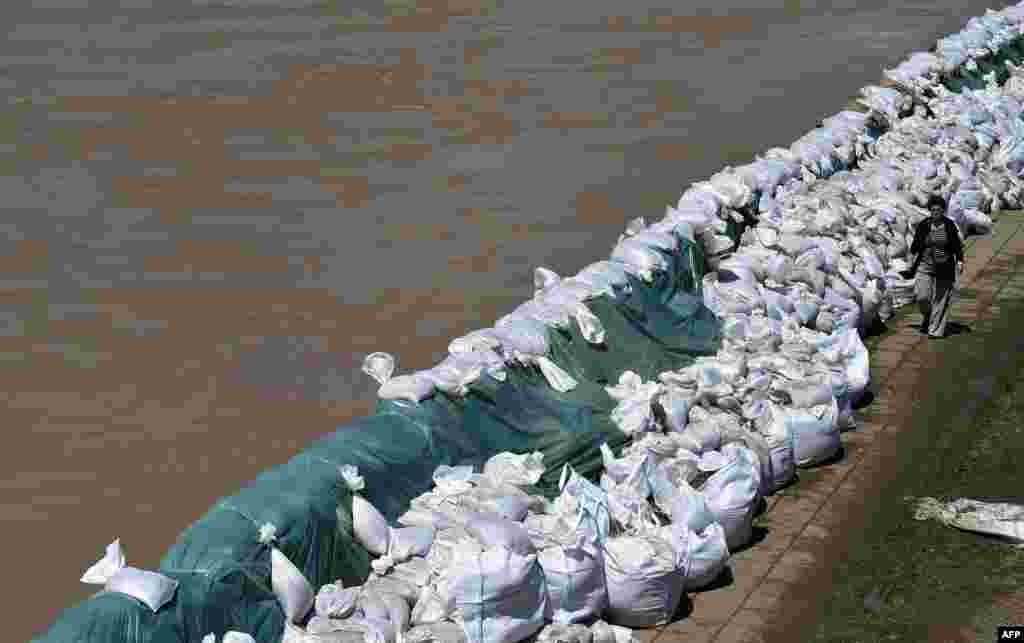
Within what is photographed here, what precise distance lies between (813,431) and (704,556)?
165cm

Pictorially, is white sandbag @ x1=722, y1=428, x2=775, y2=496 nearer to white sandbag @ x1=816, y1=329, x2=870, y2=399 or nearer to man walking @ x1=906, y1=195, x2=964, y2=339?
white sandbag @ x1=816, y1=329, x2=870, y2=399

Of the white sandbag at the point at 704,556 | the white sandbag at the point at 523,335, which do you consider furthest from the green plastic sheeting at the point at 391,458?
the white sandbag at the point at 704,556

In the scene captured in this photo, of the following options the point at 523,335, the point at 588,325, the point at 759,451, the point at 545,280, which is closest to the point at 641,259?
the point at 545,280

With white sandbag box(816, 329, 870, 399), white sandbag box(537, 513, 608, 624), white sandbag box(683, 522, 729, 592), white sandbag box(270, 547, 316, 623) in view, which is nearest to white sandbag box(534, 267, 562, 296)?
white sandbag box(816, 329, 870, 399)

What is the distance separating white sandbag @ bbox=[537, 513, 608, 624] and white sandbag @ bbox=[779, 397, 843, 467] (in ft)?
7.02

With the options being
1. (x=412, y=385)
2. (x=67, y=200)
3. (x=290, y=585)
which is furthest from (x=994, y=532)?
(x=67, y=200)

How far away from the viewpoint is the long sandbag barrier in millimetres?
6191

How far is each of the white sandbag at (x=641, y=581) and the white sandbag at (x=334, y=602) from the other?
123 centimetres

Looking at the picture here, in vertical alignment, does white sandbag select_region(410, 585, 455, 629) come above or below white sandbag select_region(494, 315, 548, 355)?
below

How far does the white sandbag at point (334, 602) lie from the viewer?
6.47 m

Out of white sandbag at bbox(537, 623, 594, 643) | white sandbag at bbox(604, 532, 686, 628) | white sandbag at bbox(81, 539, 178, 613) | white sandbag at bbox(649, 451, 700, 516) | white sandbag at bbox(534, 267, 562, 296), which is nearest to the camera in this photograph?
white sandbag at bbox(81, 539, 178, 613)

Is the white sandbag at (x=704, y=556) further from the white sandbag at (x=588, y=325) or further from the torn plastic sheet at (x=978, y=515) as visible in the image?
the white sandbag at (x=588, y=325)

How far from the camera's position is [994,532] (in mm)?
8234

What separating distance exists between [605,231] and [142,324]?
3914 mm
